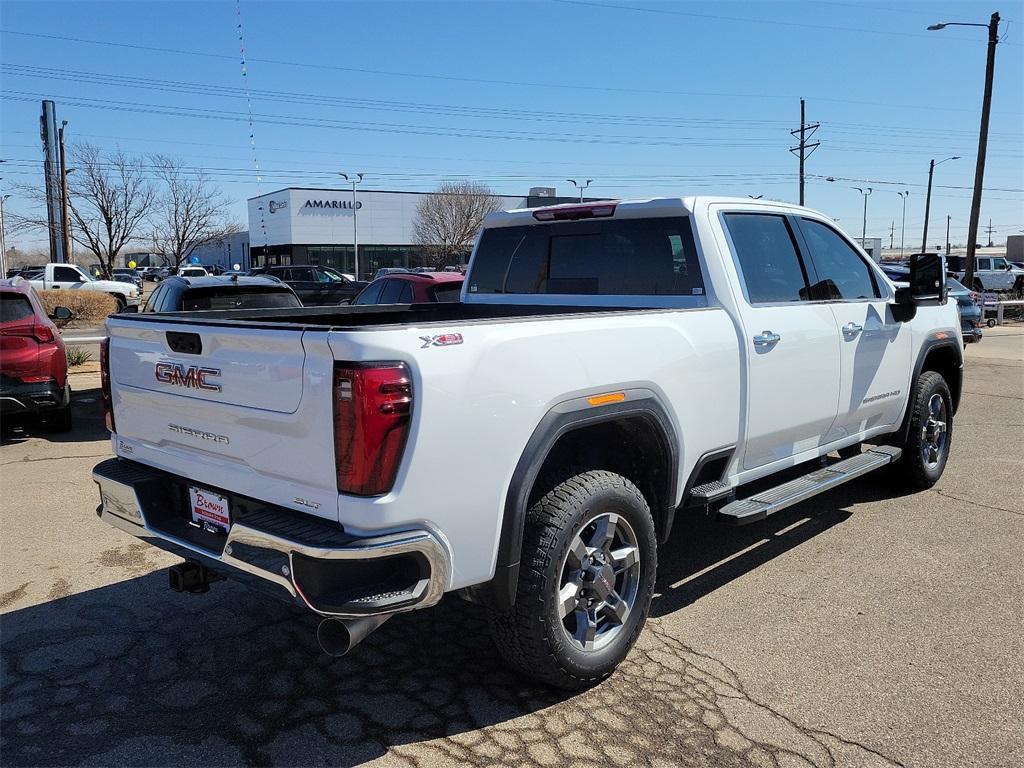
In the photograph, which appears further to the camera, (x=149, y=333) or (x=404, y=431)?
(x=149, y=333)

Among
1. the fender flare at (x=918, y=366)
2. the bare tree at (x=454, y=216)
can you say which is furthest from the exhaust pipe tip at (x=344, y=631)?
the bare tree at (x=454, y=216)

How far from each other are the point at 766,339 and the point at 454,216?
200ft

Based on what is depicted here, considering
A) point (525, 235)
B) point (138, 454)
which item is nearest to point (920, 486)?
point (525, 235)

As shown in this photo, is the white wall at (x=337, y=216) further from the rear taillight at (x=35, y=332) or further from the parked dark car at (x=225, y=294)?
the rear taillight at (x=35, y=332)

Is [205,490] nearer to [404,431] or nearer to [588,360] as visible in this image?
[404,431]

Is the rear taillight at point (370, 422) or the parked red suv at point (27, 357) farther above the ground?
the rear taillight at point (370, 422)

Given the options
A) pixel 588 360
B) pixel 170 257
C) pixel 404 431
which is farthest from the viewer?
pixel 170 257

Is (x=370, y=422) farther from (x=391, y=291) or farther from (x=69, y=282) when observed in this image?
(x=69, y=282)

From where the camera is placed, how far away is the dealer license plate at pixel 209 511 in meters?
3.20

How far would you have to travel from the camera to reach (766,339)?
169 inches

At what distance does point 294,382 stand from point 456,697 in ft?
5.04

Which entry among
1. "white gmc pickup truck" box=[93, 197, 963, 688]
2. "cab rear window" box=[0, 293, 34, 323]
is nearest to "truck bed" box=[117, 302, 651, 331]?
"white gmc pickup truck" box=[93, 197, 963, 688]

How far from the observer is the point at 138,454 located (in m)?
3.66

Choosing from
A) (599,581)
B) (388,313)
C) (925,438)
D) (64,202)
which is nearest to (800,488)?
(599,581)
